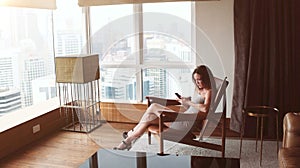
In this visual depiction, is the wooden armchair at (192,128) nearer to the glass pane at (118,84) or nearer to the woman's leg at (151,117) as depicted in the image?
the woman's leg at (151,117)

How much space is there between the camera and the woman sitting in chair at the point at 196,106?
11.0 ft

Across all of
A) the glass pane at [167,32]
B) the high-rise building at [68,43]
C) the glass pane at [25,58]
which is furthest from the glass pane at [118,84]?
the glass pane at [25,58]

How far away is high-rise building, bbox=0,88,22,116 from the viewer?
153 inches

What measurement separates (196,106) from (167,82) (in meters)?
1.36

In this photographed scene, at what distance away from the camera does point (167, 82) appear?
4797mm

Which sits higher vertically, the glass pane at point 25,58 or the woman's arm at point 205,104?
the glass pane at point 25,58

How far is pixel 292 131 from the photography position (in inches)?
101

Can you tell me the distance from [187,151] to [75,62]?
72.4 inches

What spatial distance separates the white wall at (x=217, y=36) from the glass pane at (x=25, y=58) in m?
2.07

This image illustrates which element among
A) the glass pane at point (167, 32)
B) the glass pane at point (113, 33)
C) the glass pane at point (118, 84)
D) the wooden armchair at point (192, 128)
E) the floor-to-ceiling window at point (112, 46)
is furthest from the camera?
the glass pane at point (118, 84)

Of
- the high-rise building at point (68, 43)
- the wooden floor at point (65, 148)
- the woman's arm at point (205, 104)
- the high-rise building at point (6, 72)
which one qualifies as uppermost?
the high-rise building at point (68, 43)

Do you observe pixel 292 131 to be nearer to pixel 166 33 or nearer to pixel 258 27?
pixel 258 27

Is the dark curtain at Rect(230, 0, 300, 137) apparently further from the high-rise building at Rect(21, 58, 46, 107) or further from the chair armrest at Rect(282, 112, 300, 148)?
the high-rise building at Rect(21, 58, 46, 107)

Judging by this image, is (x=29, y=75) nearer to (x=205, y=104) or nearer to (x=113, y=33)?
(x=113, y=33)
